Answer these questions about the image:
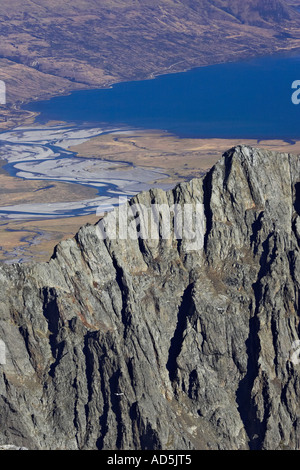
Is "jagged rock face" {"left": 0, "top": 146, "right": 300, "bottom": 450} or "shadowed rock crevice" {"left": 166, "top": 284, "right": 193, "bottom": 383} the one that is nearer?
"jagged rock face" {"left": 0, "top": 146, "right": 300, "bottom": 450}

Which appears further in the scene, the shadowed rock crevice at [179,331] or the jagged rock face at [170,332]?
the shadowed rock crevice at [179,331]

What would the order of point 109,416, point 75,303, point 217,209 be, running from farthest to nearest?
point 217,209 → point 75,303 → point 109,416

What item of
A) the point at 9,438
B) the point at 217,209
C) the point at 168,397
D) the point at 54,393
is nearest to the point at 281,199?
the point at 217,209

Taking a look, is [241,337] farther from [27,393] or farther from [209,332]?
[27,393]
